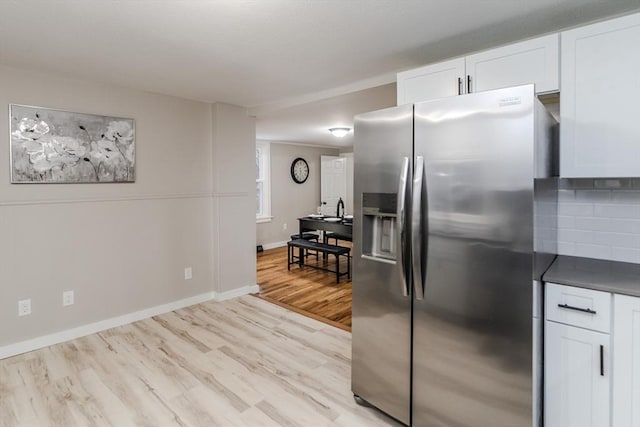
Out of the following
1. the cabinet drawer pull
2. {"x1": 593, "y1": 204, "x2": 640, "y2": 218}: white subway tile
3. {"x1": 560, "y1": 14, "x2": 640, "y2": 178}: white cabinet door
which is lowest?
the cabinet drawer pull

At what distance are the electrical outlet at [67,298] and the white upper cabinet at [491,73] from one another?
125 inches

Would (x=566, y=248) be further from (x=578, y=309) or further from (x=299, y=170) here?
(x=299, y=170)

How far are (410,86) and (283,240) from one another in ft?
17.8

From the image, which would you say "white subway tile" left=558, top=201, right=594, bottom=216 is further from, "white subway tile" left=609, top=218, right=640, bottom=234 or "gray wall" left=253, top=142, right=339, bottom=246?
"gray wall" left=253, top=142, right=339, bottom=246

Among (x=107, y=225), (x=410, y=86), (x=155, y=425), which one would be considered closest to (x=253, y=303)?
(x=107, y=225)

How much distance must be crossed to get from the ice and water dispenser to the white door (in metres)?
5.90

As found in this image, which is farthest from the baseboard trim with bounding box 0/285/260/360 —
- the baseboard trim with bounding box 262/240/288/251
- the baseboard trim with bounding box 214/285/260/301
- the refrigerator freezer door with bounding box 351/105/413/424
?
the baseboard trim with bounding box 262/240/288/251

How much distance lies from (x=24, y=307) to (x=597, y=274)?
3.95m

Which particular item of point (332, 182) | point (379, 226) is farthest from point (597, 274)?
point (332, 182)

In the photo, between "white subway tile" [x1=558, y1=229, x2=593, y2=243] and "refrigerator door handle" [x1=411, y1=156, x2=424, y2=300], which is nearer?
"refrigerator door handle" [x1=411, y1=156, x2=424, y2=300]

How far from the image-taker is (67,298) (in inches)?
120

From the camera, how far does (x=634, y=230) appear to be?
194 centimetres

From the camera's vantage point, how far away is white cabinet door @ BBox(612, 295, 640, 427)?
144cm

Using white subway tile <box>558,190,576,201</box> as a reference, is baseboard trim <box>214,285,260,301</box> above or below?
below
